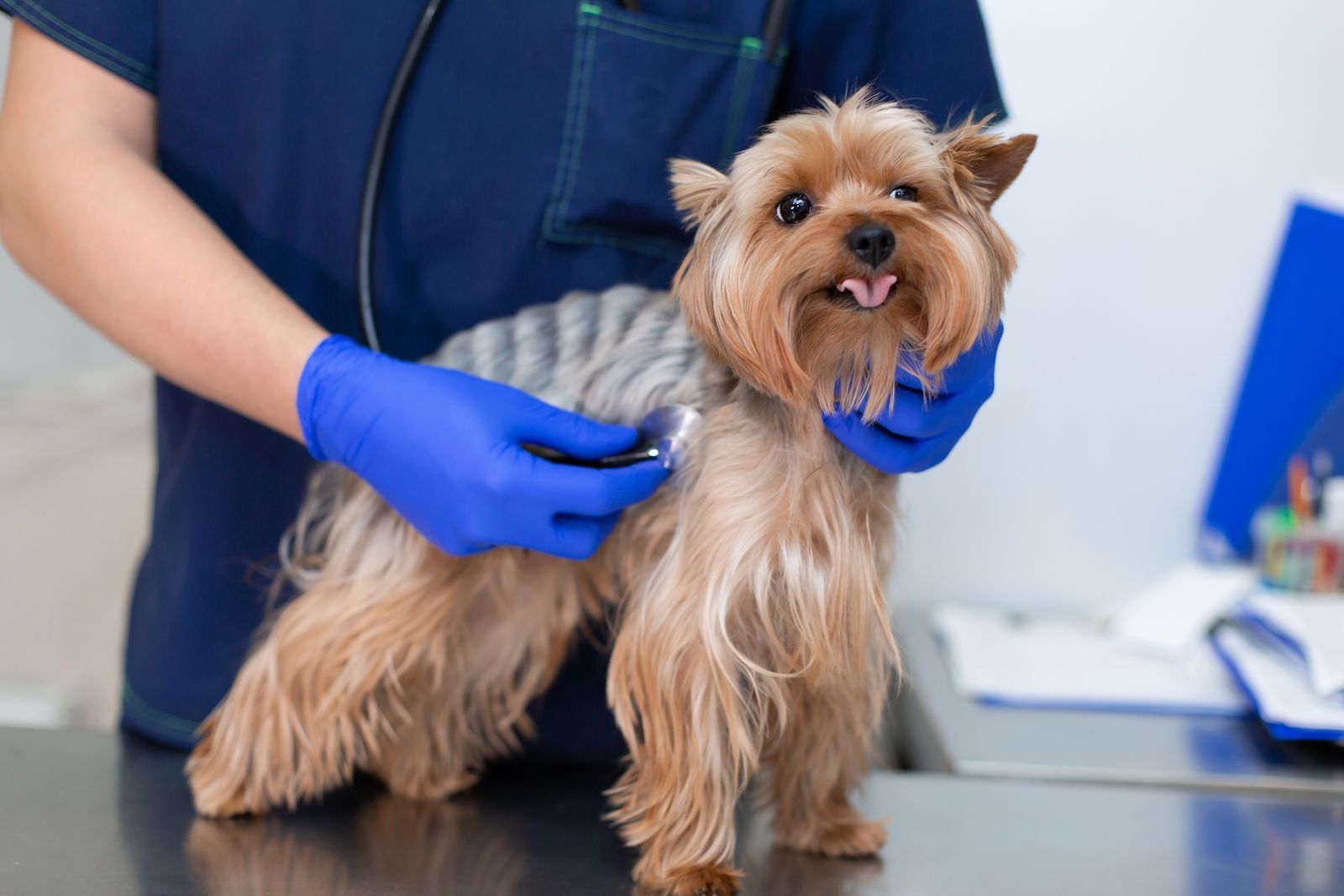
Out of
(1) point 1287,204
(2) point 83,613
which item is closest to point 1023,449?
(1) point 1287,204

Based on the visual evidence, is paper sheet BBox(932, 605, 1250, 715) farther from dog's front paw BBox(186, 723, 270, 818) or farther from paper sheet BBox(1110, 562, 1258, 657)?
dog's front paw BBox(186, 723, 270, 818)

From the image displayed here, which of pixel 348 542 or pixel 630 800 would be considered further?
pixel 348 542

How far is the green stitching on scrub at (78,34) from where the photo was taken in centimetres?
110

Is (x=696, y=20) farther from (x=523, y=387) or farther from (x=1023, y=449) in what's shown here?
(x=1023, y=449)

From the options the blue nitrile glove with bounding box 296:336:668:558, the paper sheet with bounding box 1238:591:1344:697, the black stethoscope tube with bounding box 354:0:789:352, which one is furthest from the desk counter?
the black stethoscope tube with bounding box 354:0:789:352

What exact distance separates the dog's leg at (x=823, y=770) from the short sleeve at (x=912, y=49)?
663mm

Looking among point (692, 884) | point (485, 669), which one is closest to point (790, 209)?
point (692, 884)

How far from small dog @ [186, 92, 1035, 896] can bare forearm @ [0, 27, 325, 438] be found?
0.59 ft

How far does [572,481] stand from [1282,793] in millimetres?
930

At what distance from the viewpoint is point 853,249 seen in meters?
0.83

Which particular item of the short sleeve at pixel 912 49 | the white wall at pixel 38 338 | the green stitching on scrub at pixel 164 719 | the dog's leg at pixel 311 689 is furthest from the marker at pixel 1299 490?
the white wall at pixel 38 338

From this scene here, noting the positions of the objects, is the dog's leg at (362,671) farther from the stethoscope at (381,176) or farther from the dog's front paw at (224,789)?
the stethoscope at (381,176)

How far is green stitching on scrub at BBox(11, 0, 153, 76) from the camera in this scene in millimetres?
1098

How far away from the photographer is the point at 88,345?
1974mm
